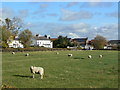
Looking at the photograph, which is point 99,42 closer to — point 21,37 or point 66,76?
point 21,37

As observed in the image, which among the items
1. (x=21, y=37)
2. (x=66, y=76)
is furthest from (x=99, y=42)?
(x=66, y=76)

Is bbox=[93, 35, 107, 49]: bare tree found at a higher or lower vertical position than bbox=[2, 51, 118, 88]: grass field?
higher

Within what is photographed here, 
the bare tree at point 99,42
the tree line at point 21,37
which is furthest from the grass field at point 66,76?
the bare tree at point 99,42

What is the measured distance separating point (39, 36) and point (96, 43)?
190 feet

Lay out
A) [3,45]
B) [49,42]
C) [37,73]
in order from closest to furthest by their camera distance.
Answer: [37,73]
[3,45]
[49,42]

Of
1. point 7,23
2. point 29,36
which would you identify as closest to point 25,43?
point 29,36

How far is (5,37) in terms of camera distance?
9162 cm

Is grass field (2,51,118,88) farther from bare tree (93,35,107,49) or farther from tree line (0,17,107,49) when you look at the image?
bare tree (93,35,107,49)

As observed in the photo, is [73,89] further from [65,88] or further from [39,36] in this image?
[39,36]

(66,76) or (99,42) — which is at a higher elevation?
(99,42)

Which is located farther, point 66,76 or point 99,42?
point 99,42

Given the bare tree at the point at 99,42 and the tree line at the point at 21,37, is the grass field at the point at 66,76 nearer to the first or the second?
the tree line at the point at 21,37

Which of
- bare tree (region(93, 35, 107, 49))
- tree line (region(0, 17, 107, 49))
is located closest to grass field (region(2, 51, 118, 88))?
tree line (region(0, 17, 107, 49))

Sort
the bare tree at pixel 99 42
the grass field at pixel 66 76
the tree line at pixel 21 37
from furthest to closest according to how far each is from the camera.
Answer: the bare tree at pixel 99 42, the tree line at pixel 21 37, the grass field at pixel 66 76
